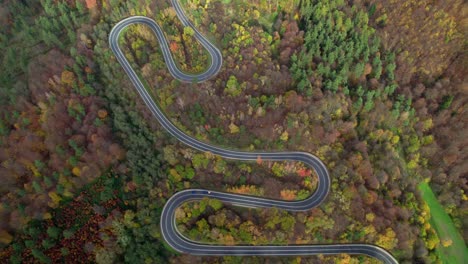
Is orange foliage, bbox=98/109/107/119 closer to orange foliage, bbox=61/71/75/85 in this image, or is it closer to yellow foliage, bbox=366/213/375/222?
orange foliage, bbox=61/71/75/85

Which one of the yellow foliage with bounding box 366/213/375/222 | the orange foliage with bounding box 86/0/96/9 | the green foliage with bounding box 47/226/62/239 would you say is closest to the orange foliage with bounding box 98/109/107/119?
the green foliage with bounding box 47/226/62/239

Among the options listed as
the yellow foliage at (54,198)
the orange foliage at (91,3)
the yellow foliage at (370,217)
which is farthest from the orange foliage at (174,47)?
the yellow foliage at (370,217)

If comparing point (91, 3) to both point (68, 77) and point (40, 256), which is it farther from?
point (40, 256)

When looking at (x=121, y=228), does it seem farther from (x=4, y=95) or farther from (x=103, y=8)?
(x=103, y=8)

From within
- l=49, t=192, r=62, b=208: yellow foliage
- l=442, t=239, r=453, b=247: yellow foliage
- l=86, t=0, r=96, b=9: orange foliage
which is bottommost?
l=49, t=192, r=62, b=208: yellow foliage

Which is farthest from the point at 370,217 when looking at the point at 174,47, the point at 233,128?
the point at 174,47

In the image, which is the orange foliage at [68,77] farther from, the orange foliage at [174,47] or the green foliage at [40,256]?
the green foliage at [40,256]

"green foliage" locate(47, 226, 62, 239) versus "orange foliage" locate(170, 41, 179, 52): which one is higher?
"orange foliage" locate(170, 41, 179, 52)

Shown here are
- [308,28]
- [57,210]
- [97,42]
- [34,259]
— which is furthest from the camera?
[308,28]

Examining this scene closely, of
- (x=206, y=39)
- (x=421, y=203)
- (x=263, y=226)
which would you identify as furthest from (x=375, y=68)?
(x=263, y=226)
